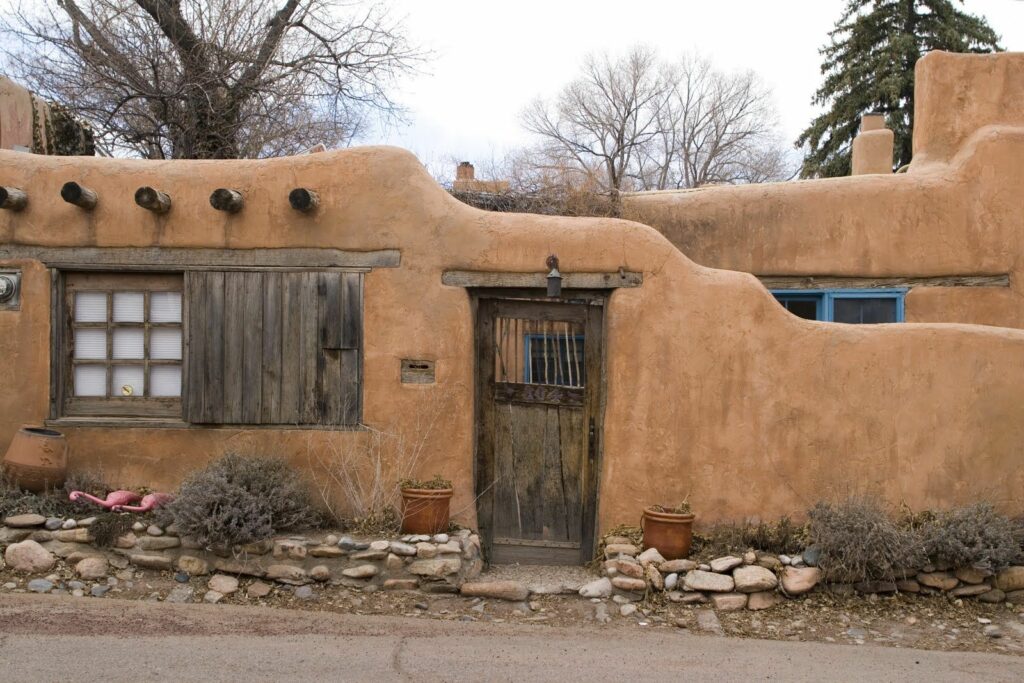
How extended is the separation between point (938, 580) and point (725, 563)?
5.65 feet

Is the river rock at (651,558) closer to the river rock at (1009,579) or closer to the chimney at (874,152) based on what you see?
the river rock at (1009,579)

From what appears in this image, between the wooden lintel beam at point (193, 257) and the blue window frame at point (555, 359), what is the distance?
1.44 metres

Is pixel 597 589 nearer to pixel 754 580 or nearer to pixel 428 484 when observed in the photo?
pixel 754 580

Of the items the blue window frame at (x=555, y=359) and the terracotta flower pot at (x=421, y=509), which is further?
the blue window frame at (x=555, y=359)

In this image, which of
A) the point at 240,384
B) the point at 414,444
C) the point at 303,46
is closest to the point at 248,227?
the point at 240,384

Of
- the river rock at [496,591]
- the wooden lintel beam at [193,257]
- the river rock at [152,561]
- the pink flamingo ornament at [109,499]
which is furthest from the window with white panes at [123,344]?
the river rock at [496,591]

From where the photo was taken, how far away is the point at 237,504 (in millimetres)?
7176

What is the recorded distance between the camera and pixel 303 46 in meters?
17.4

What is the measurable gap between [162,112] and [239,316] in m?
9.50

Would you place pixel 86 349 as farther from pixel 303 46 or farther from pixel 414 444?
pixel 303 46

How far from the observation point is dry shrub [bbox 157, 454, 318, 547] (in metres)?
7.11

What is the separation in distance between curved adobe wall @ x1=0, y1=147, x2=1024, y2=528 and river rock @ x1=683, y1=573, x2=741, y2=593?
0.75 m

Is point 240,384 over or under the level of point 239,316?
under

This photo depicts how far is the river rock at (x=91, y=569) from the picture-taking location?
7.05 m
